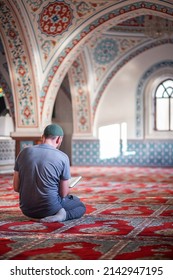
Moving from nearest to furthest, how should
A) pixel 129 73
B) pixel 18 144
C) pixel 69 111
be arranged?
1. pixel 18 144
2. pixel 129 73
3. pixel 69 111

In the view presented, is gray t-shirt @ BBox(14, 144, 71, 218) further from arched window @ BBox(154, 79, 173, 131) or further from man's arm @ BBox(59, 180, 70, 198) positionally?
arched window @ BBox(154, 79, 173, 131)

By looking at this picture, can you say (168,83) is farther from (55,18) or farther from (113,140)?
(55,18)

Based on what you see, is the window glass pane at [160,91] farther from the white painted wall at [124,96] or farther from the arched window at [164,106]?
the white painted wall at [124,96]

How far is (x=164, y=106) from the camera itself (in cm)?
1484

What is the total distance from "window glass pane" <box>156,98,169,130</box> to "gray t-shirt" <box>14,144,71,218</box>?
11.1 m

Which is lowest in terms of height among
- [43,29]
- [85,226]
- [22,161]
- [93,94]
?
[85,226]

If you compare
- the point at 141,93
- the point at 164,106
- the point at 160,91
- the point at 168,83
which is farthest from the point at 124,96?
the point at 168,83

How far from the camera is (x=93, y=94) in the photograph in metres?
14.5

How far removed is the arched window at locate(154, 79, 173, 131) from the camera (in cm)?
1477

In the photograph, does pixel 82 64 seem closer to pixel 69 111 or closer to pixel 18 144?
pixel 69 111
